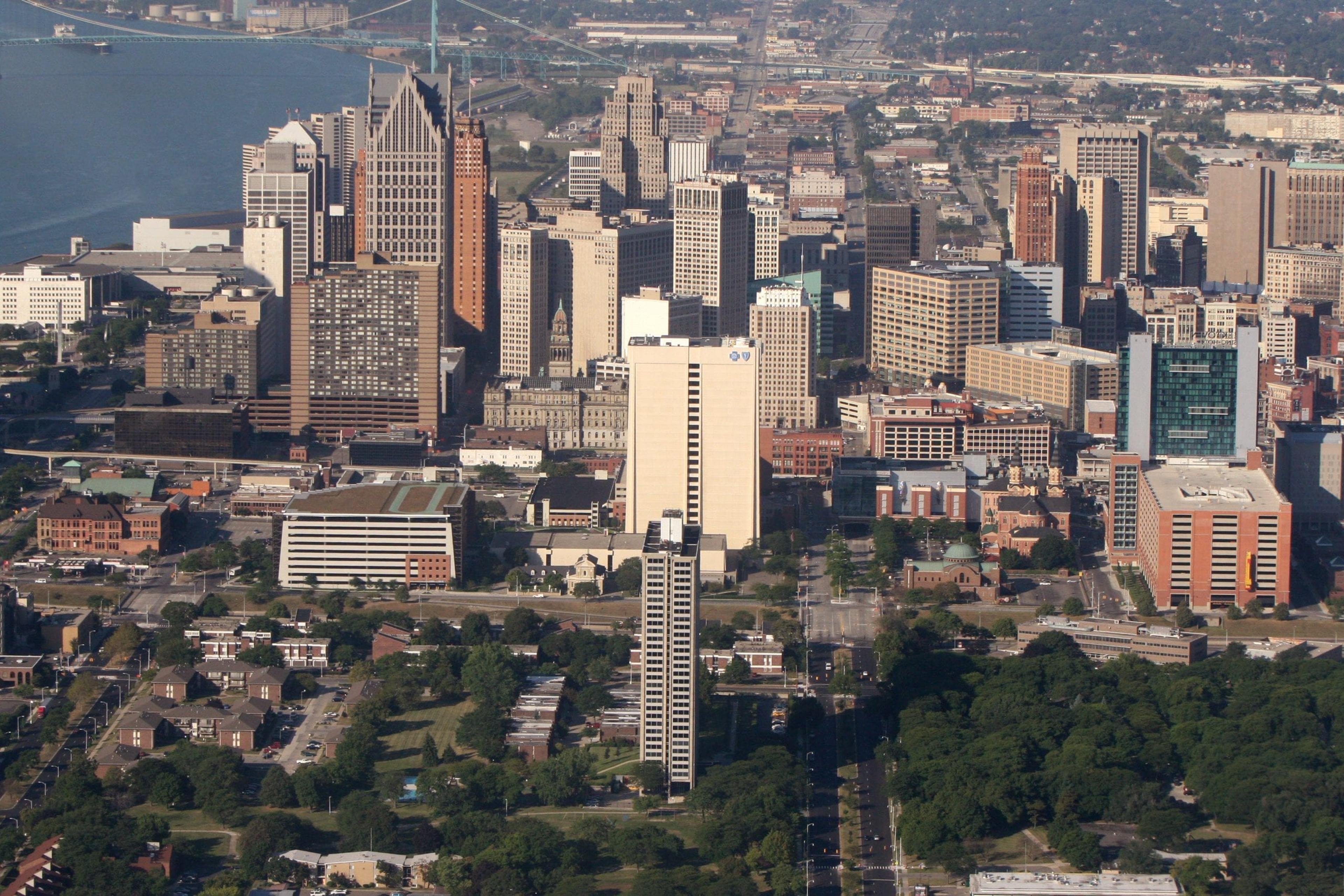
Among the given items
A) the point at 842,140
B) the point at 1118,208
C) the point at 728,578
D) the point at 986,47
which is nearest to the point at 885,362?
the point at 1118,208

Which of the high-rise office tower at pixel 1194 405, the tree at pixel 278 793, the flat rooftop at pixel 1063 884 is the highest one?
the high-rise office tower at pixel 1194 405

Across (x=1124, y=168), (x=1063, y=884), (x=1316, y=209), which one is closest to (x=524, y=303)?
(x=1124, y=168)

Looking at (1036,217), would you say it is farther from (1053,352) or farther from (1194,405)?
(1194,405)

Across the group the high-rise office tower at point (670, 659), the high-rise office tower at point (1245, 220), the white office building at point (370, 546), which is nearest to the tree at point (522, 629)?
the white office building at point (370, 546)

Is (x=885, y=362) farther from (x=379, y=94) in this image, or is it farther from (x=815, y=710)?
(x=815, y=710)

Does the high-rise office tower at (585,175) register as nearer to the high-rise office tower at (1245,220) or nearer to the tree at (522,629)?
the high-rise office tower at (1245,220)
